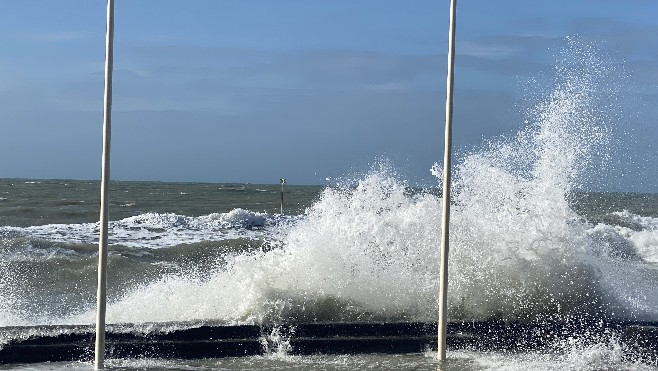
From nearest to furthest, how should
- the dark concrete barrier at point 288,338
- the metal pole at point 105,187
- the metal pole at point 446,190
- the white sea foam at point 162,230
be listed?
the metal pole at point 105,187
the metal pole at point 446,190
the dark concrete barrier at point 288,338
the white sea foam at point 162,230

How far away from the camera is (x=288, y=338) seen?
6719 millimetres

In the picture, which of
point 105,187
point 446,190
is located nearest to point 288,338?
point 446,190

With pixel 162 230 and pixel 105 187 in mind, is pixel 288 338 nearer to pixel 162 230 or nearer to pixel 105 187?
pixel 105 187

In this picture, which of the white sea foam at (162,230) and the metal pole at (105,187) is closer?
the metal pole at (105,187)

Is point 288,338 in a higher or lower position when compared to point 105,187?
lower

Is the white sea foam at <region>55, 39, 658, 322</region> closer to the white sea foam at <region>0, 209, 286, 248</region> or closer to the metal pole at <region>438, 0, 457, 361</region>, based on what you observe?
the metal pole at <region>438, 0, 457, 361</region>

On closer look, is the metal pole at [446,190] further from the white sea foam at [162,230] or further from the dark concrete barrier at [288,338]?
the white sea foam at [162,230]

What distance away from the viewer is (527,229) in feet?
29.0

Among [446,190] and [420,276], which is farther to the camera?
[420,276]

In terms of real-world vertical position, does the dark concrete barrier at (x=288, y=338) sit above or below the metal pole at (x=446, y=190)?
below

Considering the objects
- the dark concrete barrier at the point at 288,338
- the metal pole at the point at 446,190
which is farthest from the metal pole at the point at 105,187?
the metal pole at the point at 446,190

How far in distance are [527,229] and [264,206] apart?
32158mm

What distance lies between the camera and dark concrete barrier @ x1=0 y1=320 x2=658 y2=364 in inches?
247

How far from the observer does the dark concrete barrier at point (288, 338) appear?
6.27 meters
